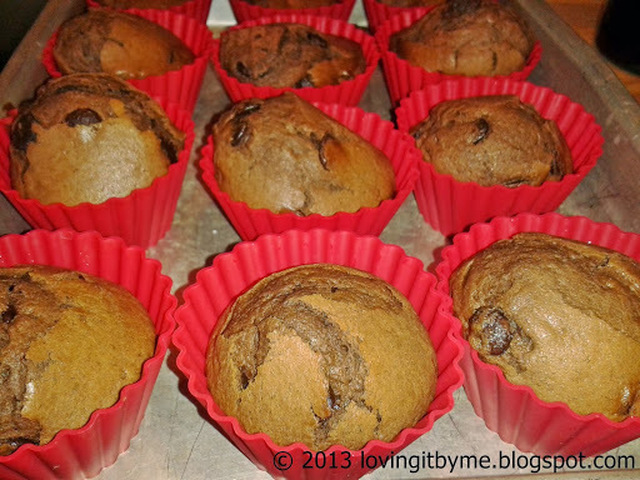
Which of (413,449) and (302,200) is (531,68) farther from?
(413,449)

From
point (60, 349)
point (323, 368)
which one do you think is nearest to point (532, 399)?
point (323, 368)

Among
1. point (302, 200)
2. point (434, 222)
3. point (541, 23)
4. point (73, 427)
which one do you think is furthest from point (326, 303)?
point (541, 23)

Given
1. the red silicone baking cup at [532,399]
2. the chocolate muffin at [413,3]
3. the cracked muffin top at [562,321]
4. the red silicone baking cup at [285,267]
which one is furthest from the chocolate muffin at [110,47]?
the cracked muffin top at [562,321]

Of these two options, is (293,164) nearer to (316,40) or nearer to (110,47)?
(316,40)

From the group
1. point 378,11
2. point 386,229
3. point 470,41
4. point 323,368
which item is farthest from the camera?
point 378,11

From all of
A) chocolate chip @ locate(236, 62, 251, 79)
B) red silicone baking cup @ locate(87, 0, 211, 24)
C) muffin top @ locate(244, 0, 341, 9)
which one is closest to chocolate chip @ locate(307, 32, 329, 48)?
chocolate chip @ locate(236, 62, 251, 79)

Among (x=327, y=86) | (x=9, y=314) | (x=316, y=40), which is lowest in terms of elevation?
(x=9, y=314)
